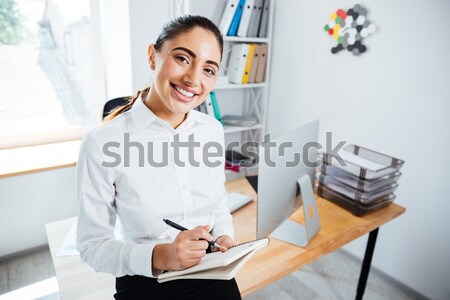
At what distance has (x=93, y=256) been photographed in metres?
0.91

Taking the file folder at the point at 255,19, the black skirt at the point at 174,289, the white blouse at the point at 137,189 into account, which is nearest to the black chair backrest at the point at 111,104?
the white blouse at the point at 137,189

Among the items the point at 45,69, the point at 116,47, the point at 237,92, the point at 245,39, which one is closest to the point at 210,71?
the point at 245,39

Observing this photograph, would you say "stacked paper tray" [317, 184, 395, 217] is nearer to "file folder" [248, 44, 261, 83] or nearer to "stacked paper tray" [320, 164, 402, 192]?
"stacked paper tray" [320, 164, 402, 192]

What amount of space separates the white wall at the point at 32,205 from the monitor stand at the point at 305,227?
68.1 inches

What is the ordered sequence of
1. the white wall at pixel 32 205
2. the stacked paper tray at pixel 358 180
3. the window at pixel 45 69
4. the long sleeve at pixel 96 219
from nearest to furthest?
the long sleeve at pixel 96 219
the stacked paper tray at pixel 358 180
the white wall at pixel 32 205
the window at pixel 45 69

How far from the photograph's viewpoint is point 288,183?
1.20m

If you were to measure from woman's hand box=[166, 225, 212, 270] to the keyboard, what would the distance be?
2.17 feet

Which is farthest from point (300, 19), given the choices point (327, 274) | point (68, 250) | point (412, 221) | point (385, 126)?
point (68, 250)

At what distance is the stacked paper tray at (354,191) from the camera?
1444mm

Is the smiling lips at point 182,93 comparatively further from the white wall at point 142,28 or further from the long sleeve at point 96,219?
the white wall at point 142,28

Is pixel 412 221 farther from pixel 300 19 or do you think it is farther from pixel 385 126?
pixel 300 19

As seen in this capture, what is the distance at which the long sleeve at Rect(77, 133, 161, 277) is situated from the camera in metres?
0.90

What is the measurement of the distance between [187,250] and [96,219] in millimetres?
315

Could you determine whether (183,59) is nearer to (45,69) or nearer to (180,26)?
(180,26)
